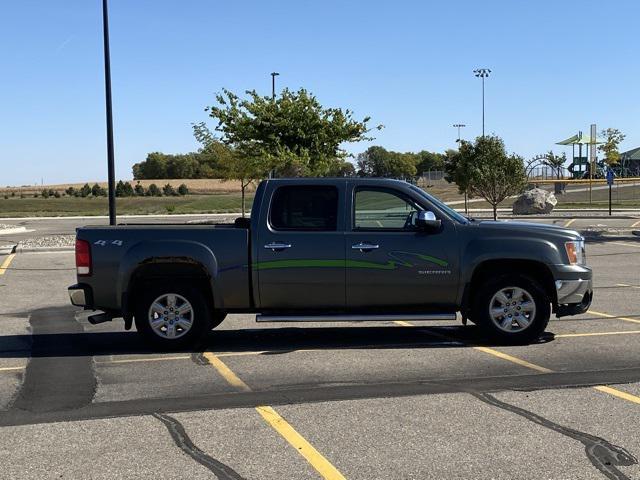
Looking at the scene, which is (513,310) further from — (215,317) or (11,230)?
(11,230)

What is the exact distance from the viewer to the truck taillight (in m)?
8.02

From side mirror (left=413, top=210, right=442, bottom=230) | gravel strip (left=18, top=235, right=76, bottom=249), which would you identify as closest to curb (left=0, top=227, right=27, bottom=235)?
gravel strip (left=18, top=235, right=76, bottom=249)

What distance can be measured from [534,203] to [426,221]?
38346 millimetres

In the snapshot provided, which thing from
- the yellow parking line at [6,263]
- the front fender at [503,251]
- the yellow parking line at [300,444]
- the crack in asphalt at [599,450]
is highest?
the front fender at [503,251]

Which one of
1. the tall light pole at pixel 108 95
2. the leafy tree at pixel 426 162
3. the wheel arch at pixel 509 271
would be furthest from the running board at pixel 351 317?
the leafy tree at pixel 426 162

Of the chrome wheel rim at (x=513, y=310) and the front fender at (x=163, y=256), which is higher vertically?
the front fender at (x=163, y=256)

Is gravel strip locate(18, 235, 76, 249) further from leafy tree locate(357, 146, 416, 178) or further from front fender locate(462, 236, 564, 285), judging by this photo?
leafy tree locate(357, 146, 416, 178)

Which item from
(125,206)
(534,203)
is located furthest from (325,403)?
(125,206)

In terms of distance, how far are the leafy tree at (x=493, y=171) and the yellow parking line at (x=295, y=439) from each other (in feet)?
90.6

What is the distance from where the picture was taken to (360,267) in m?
8.02

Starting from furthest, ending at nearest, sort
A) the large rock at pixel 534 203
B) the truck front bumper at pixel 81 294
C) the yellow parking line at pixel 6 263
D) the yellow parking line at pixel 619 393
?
the large rock at pixel 534 203 < the yellow parking line at pixel 6 263 < the truck front bumper at pixel 81 294 < the yellow parking line at pixel 619 393

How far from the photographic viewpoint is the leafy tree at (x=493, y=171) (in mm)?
33312

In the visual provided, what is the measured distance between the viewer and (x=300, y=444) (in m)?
4.96

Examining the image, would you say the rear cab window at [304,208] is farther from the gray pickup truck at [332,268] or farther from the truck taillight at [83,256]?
the truck taillight at [83,256]
